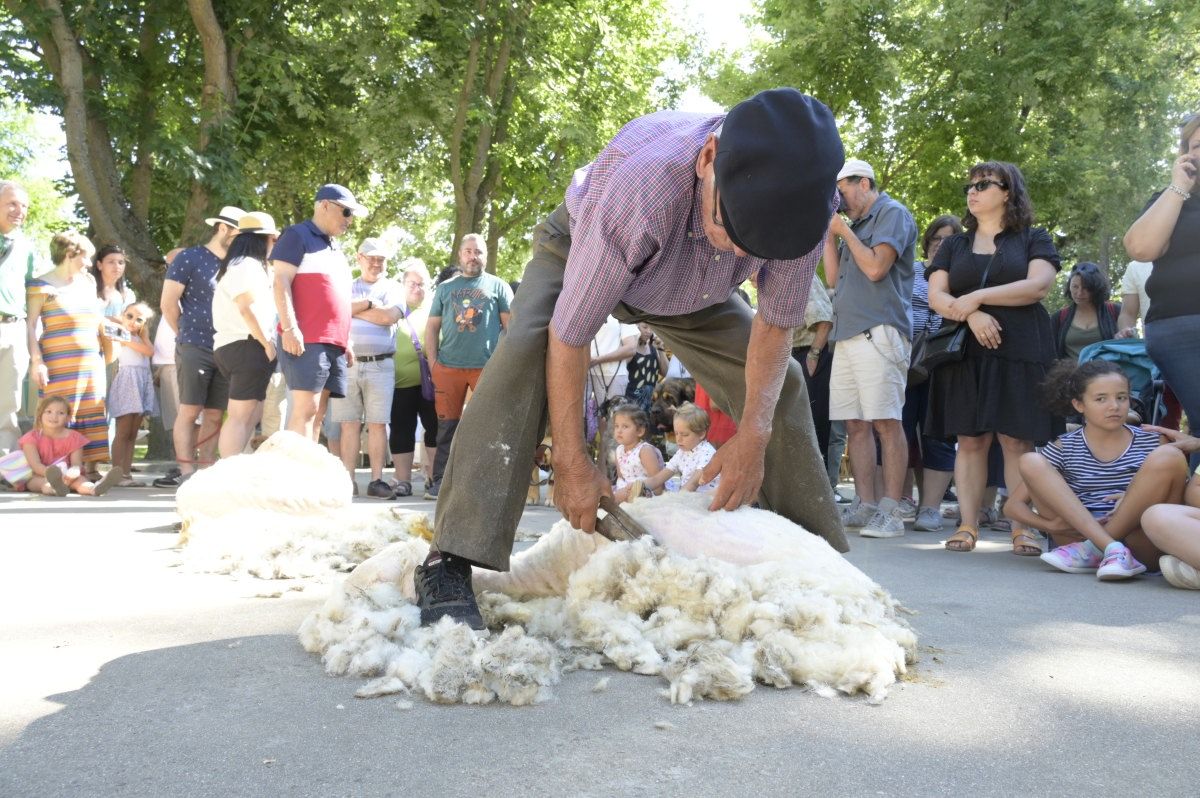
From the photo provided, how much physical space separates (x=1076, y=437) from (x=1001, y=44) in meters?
15.4

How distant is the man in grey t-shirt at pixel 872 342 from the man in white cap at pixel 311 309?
3412 millimetres

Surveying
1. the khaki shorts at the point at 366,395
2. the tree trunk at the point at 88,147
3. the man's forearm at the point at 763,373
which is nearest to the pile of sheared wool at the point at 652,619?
the man's forearm at the point at 763,373

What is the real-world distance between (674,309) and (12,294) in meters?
7.09

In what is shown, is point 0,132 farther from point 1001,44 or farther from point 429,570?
point 429,570

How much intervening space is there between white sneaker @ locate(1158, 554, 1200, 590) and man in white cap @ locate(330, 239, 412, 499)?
19.0ft

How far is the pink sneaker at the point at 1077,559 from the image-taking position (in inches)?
191

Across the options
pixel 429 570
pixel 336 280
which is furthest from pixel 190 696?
pixel 336 280

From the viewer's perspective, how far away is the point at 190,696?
2436mm

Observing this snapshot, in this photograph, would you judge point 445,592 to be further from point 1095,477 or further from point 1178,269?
point 1178,269

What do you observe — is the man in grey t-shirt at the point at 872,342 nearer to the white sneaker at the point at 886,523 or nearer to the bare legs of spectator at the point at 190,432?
the white sneaker at the point at 886,523

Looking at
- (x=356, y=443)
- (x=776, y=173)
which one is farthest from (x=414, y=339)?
(x=776, y=173)

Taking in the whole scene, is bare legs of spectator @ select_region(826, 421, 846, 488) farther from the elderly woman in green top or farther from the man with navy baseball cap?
the man with navy baseball cap

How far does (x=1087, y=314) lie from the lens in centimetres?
764

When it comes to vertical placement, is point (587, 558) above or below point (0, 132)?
below
